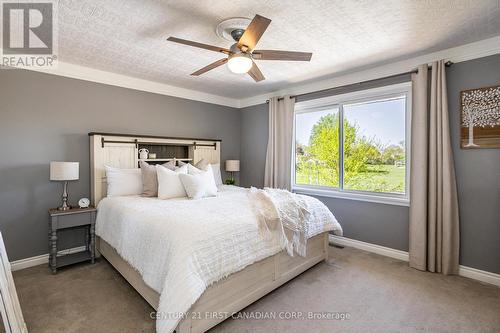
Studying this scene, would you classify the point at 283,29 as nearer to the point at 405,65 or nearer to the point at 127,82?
the point at 405,65

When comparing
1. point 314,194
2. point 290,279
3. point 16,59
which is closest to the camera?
point 290,279

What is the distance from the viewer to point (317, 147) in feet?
13.8

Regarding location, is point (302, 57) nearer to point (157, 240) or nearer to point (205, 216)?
point (205, 216)

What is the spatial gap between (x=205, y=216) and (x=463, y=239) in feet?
9.35

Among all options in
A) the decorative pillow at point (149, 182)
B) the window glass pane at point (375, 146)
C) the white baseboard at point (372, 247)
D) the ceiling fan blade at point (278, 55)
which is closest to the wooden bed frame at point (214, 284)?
the decorative pillow at point (149, 182)

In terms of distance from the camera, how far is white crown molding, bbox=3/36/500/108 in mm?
2648

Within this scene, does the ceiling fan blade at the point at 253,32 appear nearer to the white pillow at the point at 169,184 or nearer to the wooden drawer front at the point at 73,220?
the white pillow at the point at 169,184

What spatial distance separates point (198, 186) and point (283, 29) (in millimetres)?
1976

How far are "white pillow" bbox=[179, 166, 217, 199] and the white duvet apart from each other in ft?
1.01

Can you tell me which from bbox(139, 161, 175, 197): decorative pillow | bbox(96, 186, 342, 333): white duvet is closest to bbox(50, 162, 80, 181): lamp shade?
bbox(96, 186, 342, 333): white duvet

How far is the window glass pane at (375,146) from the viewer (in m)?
3.34

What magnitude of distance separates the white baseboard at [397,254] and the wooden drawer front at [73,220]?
341 centimetres

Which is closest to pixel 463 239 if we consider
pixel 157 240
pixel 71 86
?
pixel 157 240

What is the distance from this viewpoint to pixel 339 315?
2.09 m
